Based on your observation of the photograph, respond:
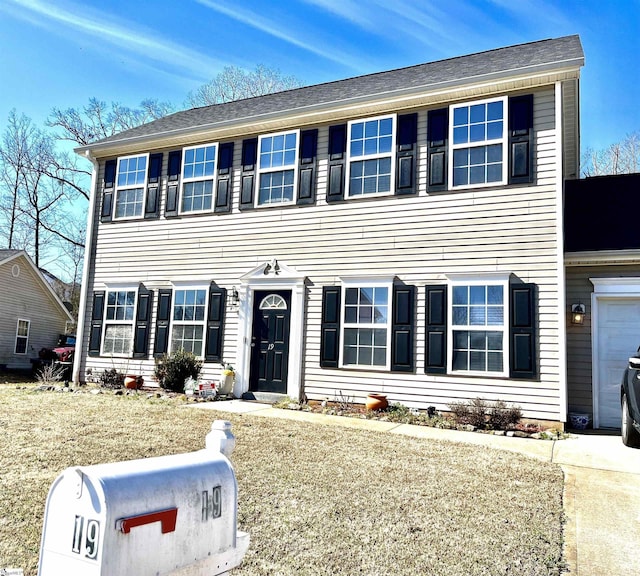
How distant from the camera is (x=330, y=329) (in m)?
9.45

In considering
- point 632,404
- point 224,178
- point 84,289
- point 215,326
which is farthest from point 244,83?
point 632,404

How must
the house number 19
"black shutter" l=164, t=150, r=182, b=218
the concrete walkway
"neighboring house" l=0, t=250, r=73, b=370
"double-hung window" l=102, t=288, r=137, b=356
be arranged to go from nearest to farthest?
the house number 19 → the concrete walkway → "black shutter" l=164, t=150, r=182, b=218 → "double-hung window" l=102, t=288, r=137, b=356 → "neighboring house" l=0, t=250, r=73, b=370

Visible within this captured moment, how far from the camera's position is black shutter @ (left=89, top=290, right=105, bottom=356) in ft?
38.6

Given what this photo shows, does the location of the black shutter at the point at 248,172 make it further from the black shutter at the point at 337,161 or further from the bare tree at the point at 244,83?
the bare tree at the point at 244,83

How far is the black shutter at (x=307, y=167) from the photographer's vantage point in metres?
10.0

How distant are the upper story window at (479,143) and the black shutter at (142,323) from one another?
6852 mm

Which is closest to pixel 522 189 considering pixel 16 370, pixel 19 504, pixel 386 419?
pixel 386 419

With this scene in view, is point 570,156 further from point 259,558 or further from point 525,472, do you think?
point 259,558

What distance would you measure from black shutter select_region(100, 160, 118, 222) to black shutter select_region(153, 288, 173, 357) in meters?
2.57

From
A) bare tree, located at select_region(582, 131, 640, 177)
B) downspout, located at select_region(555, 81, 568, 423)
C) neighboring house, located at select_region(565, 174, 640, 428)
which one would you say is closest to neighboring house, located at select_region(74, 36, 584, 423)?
downspout, located at select_region(555, 81, 568, 423)

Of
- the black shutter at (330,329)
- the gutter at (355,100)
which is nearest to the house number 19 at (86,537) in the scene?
the black shutter at (330,329)

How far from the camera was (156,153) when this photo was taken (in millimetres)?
11781

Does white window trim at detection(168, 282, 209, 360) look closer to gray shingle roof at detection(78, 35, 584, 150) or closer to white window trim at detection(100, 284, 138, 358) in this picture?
white window trim at detection(100, 284, 138, 358)

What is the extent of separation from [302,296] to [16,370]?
14197 millimetres
